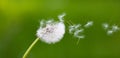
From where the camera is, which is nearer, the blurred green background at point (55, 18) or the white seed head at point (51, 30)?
the white seed head at point (51, 30)

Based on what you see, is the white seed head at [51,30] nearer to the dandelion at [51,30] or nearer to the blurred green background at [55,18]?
the dandelion at [51,30]

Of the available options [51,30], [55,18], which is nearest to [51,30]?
[51,30]

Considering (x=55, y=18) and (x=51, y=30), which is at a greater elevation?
(x=55, y=18)

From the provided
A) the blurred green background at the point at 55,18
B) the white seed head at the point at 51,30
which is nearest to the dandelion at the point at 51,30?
the white seed head at the point at 51,30

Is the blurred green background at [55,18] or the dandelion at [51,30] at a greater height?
the blurred green background at [55,18]

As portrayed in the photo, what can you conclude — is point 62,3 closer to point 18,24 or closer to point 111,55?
point 18,24

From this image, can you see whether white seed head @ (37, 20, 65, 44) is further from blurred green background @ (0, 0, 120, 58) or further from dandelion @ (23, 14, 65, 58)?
blurred green background @ (0, 0, 120, 58)

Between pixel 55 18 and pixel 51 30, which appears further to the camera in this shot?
pixel 55 18

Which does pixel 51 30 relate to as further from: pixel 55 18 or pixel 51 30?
pixel 55 18

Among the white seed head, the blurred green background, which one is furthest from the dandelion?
the blurred green background

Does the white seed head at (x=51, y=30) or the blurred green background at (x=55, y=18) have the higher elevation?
the blurred green background at (x=55, y=18)
